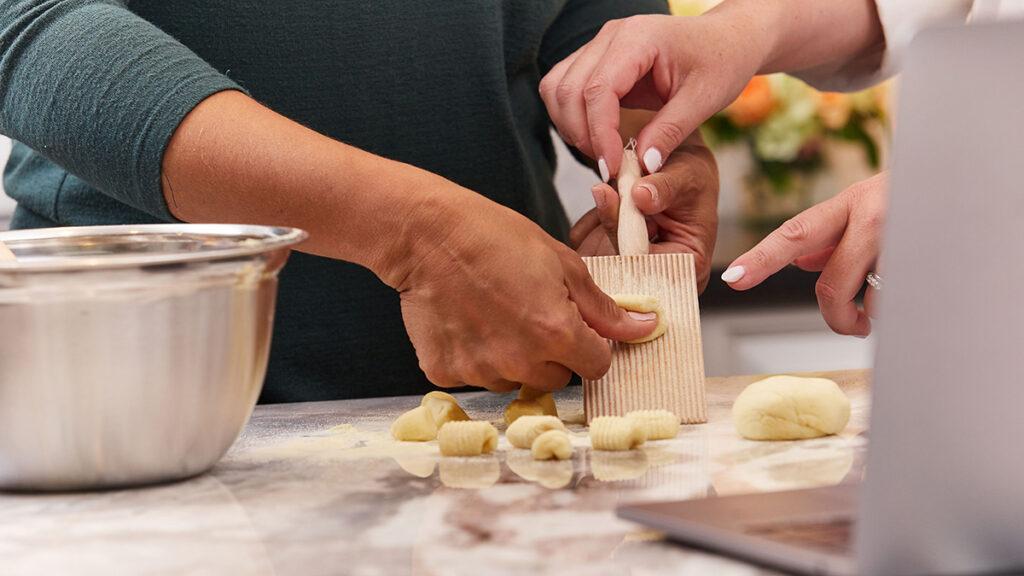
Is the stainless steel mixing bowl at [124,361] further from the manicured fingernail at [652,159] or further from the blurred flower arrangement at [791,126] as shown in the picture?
the blurred flower arrangement at [791,126]

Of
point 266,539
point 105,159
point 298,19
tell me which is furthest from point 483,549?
point 298,19

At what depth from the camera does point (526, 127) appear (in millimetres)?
1381


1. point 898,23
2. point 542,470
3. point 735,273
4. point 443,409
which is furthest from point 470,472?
point 898,23

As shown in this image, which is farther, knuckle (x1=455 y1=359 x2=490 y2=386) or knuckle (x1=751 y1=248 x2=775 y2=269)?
knuckle (x1=751 y1=248 x2=775 y2=269)

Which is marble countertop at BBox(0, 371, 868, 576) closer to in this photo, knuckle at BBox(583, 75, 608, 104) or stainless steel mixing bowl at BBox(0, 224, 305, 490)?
stainless steel mixing bowl at BBox(0, 224, 305, 490)

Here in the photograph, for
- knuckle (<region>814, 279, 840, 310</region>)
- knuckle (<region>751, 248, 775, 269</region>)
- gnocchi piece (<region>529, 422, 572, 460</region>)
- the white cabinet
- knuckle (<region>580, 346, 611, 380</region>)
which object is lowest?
the white cabinet

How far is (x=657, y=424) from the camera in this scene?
0.82m

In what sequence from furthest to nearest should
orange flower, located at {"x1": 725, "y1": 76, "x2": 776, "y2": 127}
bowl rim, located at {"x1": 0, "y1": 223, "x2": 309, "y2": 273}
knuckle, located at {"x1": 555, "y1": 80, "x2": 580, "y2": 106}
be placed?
orange flower, located at {"x1": 725, "y1": 76, "x2": 776, "y2": 127} < knuckle, located at {"x1": 555, "y1": 80, "x2": 580, "y2": 106} < bowl rim, located at {"x1": 0, "y1": 223, "x2": 309, "y2": 273}

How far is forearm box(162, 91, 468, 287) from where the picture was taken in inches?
33.7

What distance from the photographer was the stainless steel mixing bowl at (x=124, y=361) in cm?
66

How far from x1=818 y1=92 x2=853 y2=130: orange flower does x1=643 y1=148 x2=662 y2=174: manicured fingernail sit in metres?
1.23

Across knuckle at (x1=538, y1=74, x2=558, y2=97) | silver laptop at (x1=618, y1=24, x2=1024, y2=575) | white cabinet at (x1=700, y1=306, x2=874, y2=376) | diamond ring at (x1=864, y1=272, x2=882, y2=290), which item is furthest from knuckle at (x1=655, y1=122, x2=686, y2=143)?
white cabinet at (x1=700, y1=306, x2=874, y2=376)

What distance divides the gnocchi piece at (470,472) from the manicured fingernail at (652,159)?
414mm

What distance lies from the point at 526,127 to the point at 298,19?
0.30 meters
